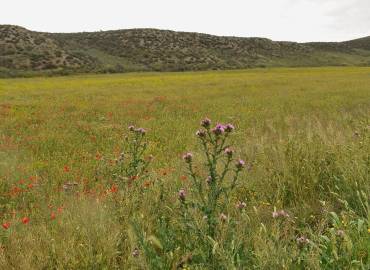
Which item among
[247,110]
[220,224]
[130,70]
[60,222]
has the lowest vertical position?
[130,70]

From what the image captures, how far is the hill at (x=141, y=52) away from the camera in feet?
201

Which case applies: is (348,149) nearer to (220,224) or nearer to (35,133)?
(220,224)

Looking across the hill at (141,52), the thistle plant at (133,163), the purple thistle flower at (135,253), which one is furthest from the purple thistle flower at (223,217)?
the hill at (141,52)

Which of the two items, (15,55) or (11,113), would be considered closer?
(11,113)

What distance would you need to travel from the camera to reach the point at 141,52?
82.2 metres

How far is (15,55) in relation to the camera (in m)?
61.5

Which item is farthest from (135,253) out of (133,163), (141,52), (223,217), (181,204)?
(141,52)

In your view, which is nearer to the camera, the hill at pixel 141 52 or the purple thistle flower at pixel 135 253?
the purple thistle flower at pixel 135 253

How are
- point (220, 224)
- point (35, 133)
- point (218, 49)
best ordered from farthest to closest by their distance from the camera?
point (218, 49) < point (35, 133) < point (220, 224)

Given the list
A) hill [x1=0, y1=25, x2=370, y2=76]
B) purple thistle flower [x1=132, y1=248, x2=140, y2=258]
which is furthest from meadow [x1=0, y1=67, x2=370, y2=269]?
hill [x1=0, y1=25, x2=370, y2=76]

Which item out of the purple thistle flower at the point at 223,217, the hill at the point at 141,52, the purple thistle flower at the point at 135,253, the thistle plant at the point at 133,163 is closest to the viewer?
the purple thistle flower at the point at 135,253

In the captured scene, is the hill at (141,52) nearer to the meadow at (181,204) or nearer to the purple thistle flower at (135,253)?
the meadow at (181,204)

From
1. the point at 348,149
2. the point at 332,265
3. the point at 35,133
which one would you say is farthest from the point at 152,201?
the point at 35,133

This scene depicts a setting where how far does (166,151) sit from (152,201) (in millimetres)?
4349
